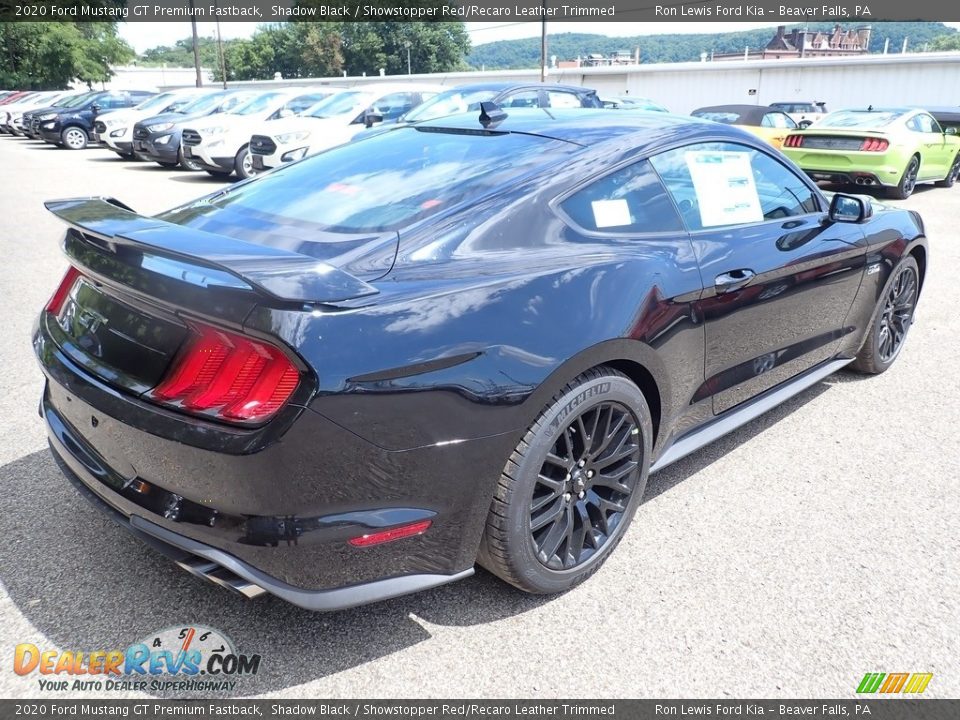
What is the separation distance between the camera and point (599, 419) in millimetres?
2545

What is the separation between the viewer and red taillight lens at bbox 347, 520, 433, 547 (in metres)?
2.04

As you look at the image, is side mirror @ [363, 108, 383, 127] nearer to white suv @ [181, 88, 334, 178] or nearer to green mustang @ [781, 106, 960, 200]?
white suv @ [181, 88, 334, 178]

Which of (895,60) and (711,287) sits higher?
(895,60)

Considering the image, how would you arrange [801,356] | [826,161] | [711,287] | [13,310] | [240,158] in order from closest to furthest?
[711,287] → [801,356] → [13,310] → [826,161] → [240,158]

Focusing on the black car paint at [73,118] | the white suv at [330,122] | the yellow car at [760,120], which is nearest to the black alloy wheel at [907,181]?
the yellow car at [760,120]

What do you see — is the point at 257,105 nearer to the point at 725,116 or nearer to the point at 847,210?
the point at 725,116

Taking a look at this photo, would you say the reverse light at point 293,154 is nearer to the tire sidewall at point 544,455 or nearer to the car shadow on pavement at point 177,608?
the car shadow on pavement at point 177,608

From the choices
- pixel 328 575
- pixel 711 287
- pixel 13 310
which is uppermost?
pixel 711 287

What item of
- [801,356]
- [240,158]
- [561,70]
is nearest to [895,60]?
[561,70]

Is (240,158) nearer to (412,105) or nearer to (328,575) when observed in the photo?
(412,105)

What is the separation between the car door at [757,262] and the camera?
297 cm

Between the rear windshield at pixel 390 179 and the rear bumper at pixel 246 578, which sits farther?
the rear windshield at pixel 390 179

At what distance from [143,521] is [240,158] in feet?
41.3

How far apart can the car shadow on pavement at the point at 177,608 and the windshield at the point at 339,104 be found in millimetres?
12046
